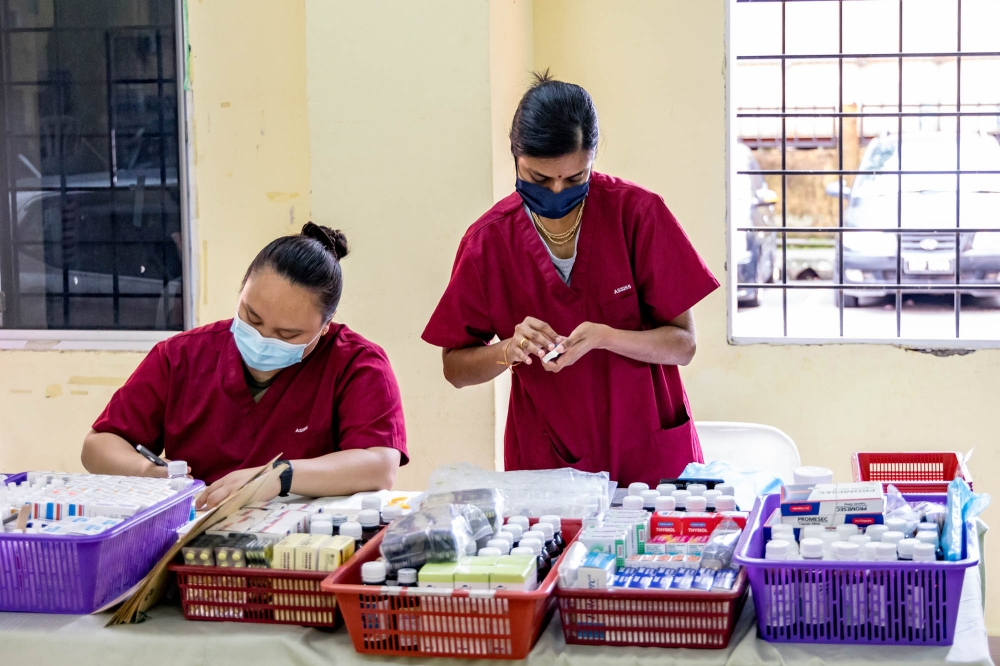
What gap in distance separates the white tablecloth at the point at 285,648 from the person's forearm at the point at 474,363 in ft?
2.43

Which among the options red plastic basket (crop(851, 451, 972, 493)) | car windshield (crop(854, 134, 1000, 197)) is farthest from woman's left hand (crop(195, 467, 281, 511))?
car windshield (crop(854, 134, 1000, 197))

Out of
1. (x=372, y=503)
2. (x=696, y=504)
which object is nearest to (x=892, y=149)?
(x=696, y=504)

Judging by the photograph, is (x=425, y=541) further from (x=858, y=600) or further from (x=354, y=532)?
(x=858, y=600)

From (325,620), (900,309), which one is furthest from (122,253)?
(900,309)

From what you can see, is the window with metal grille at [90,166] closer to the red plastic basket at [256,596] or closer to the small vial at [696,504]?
the red plastic basket at [256,596]

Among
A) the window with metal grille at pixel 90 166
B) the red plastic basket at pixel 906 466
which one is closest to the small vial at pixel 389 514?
the red plastic basket at pixel 906 466

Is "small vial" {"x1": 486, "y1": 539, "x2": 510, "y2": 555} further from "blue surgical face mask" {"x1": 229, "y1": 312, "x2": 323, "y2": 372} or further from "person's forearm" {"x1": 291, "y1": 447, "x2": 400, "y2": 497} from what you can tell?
"blue surgical face mask" {"x1": 229, "y1": 312, "x2": 323, "y2": 372}

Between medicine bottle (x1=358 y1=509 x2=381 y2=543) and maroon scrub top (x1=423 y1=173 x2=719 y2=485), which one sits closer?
medicine bottle (x1=358 y1=509 x2=381 y2=543)

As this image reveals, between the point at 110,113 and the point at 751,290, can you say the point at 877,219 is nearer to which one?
the point at 751,290

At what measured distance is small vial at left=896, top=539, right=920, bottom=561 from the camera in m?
1.24

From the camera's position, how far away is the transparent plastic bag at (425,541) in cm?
130

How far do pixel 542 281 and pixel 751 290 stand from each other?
1788mm

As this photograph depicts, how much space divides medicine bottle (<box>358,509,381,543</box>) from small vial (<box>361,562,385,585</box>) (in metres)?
0.23

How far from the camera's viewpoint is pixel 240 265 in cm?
338
